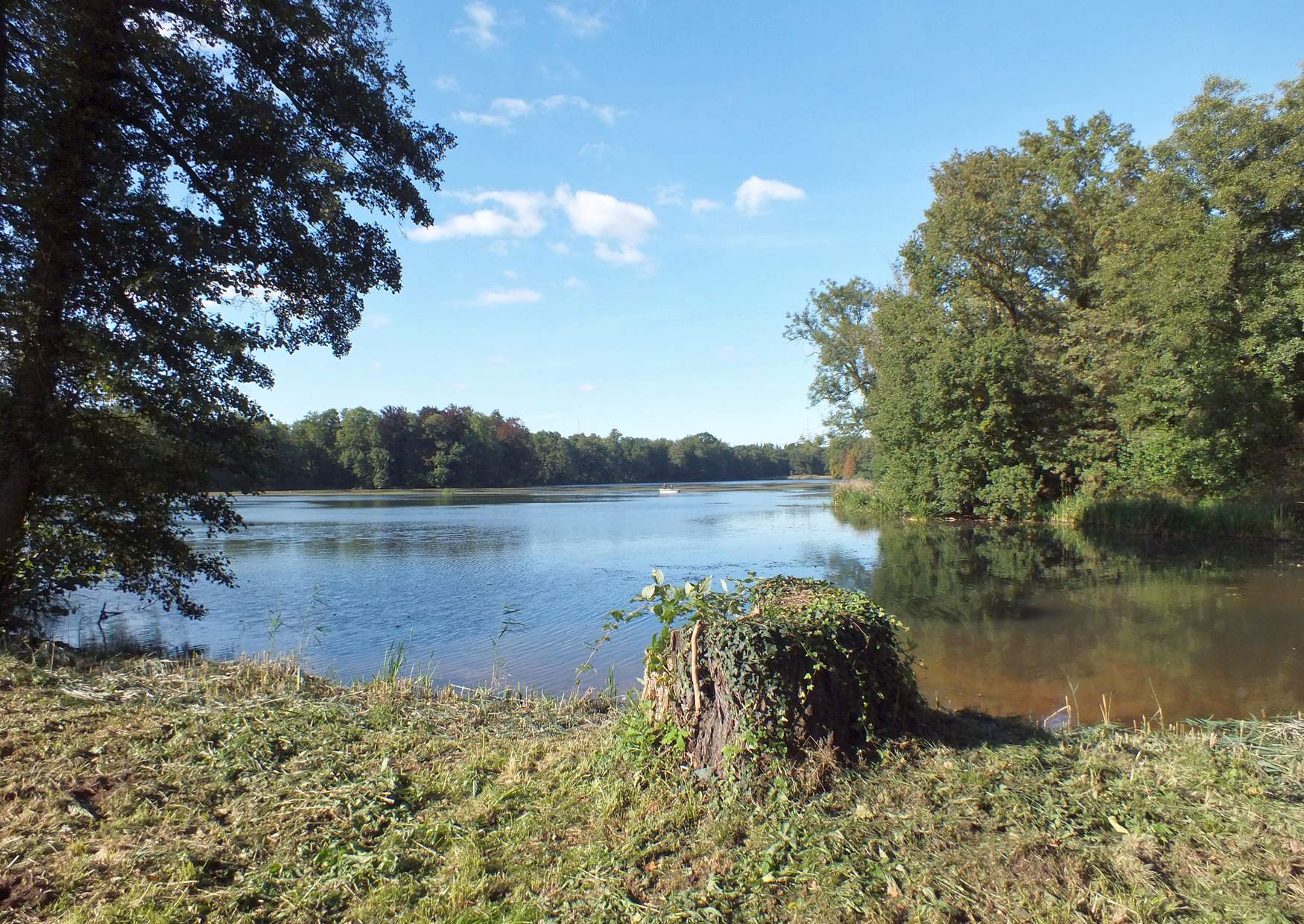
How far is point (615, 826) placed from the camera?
11.7ft

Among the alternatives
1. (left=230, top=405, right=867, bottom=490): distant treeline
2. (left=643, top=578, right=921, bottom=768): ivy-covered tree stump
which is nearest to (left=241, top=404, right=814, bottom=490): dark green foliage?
(left=230, top=405, right=867, bottom=490): distant treeline

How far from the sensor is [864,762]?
4.01m

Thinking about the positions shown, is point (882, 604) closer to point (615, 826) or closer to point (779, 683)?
point (779, 683)

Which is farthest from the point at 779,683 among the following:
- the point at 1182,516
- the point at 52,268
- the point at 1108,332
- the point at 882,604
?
the point at 1108,332

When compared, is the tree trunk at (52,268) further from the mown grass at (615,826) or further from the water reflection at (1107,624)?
the water reflection at (1107,624)

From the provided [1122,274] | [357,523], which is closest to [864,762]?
[1122,274]

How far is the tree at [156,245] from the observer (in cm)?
798

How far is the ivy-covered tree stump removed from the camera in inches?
154

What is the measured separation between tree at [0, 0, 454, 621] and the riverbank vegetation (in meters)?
22.4

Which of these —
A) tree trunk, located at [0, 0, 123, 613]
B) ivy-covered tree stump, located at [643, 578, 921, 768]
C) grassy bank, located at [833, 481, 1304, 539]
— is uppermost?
tree trunk, located at [0, 0, 123, 613]

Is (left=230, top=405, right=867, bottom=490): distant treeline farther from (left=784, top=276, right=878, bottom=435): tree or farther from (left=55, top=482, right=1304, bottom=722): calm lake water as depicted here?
(left=55, top=482, right=1304, bottom=722): calm lake water

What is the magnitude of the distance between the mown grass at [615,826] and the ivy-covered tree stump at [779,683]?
0.18 meters

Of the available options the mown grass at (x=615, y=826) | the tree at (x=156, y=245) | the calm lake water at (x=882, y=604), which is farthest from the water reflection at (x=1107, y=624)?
the tree at (x=156, y=245)

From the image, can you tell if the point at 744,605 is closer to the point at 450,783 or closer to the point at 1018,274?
the point at 450,783
